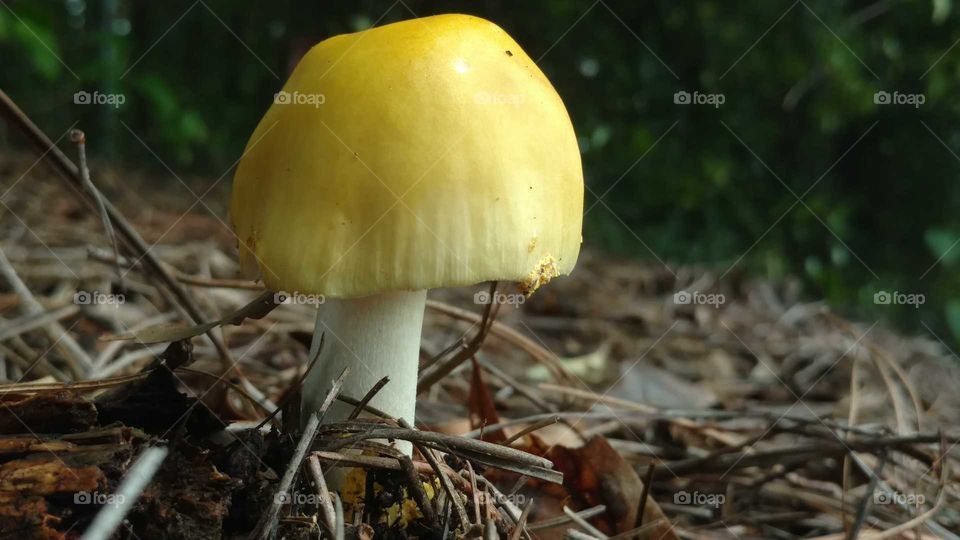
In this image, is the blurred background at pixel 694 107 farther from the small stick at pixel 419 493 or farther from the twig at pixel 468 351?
the small stick at pixel 419 493

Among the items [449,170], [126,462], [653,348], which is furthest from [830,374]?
[126,462]

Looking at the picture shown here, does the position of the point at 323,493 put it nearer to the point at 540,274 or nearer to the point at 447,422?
the point at 540,274

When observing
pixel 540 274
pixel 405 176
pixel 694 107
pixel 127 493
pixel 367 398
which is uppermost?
pixel 694 107

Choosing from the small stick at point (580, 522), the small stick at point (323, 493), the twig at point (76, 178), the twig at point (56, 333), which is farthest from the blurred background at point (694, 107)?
the small stick at point (323, 493)

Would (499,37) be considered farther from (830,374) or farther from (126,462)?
(830,374)

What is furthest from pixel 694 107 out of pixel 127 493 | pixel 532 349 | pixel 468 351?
pixel 127 493

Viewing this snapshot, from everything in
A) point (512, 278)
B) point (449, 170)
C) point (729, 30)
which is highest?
A: point (729, 30)

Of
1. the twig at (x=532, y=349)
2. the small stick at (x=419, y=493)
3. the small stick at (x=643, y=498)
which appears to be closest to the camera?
the small stick at (x=419, y=493)
